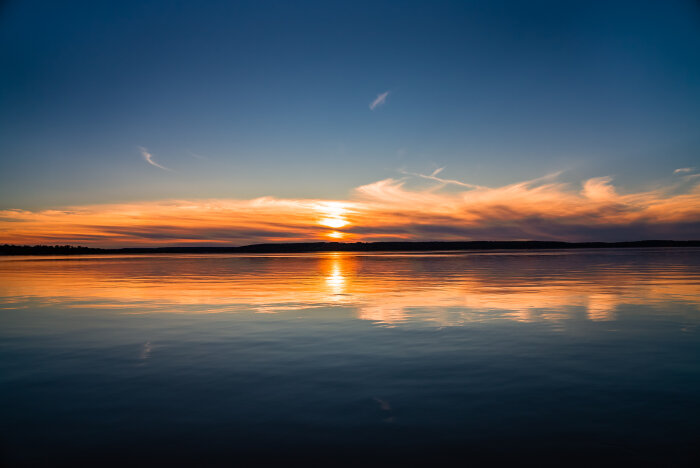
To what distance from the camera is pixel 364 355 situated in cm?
1188

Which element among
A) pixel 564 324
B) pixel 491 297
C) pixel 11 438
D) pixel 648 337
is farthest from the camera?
pixel 491 297

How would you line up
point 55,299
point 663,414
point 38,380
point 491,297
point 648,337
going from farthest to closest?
point 55,299
point 491,297
point 648,337
point 38,380
point 663,414

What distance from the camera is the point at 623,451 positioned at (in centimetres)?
645

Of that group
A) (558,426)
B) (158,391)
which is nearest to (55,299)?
(158,391)

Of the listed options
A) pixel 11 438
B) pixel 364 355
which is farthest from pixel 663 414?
pixel 11 438

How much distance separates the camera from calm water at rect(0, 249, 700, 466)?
6.62 metres

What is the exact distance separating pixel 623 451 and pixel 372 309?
13629 mm

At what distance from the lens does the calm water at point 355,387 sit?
662 centimetres

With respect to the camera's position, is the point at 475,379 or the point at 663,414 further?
the point at 475,379

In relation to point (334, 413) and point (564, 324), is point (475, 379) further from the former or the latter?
point (564, 324)

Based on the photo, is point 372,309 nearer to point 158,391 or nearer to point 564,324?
point 564,324

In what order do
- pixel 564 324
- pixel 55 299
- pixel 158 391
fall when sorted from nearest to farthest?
pixel 158 391
pixel 564 324
pixel 55 299

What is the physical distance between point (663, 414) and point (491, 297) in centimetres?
1574

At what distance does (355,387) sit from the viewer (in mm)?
9281
